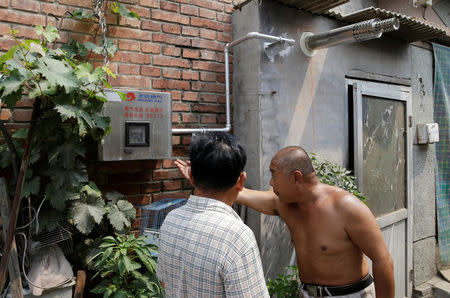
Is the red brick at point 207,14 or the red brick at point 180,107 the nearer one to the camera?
the red brick at point 180,107

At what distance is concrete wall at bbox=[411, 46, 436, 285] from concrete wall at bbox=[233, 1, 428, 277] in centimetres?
175

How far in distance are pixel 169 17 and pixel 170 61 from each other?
0.39 metres

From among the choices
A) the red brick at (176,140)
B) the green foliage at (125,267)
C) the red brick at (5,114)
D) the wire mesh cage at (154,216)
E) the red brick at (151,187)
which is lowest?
the green foliage at (125,267)

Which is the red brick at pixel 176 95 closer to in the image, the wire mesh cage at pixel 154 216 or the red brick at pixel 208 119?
the red brick at pixel 208 119

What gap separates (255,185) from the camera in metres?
3.18

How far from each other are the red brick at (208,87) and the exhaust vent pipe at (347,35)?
36.5 inches

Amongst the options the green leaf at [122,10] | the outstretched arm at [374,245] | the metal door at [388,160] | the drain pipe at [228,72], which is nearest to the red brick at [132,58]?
the green leaf at [122,10]

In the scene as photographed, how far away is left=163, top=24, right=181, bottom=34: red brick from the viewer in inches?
119

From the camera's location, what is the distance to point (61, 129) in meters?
2.29

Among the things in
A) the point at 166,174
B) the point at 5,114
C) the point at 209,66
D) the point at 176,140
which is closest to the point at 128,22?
the point at 209,66

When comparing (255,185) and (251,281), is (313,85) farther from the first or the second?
(251,281)

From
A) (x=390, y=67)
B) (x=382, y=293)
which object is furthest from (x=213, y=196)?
(x=390, y=67)

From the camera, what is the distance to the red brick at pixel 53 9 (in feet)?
8.36

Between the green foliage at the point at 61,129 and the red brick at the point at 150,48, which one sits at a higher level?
the red brick at the point at 150,48
